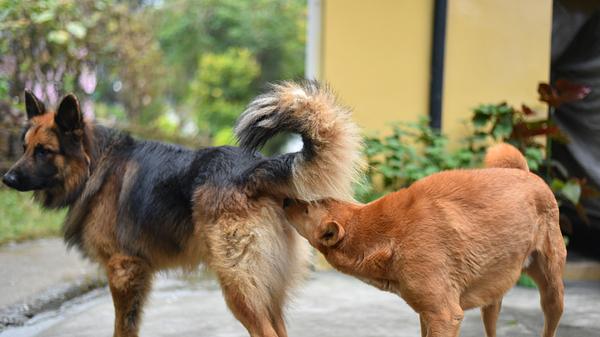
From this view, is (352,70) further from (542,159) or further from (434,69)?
(542,159)

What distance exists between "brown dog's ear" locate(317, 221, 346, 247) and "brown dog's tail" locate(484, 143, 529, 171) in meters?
1.18

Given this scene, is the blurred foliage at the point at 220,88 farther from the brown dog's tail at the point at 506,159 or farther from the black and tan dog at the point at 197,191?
the brown dog's tail at the point at 506,159

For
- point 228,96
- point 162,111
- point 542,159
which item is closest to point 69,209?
point 542,159

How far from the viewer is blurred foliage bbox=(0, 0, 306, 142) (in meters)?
9.91

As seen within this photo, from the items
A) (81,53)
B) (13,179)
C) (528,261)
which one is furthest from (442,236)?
(81,53)

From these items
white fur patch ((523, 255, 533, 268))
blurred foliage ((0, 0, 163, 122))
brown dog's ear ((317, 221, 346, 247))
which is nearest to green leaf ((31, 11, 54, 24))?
blurred foliage ((0, 0, 163, 122))

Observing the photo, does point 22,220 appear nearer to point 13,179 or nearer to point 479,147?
point 13,179

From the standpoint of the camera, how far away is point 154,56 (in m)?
14.4

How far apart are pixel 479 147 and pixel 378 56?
4.31ft

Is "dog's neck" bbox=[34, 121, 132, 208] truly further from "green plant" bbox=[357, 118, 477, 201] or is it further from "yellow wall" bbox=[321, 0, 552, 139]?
"yellow wall" bbox=[321, 0, 552, 139]

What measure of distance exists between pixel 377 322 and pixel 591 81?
10.8 ft

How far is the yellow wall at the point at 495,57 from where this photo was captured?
605cm

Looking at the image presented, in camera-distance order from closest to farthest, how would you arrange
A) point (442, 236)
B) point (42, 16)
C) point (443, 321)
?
point (443, 321)
point (442, 236)
point (42, 16)

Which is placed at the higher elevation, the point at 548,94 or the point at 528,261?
the point at 548,94
